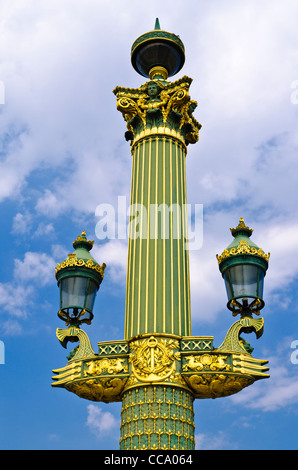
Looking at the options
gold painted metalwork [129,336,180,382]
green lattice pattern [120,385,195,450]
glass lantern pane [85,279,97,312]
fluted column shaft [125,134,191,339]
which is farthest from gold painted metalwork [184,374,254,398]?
glass lantern pane [85,279,97,312]

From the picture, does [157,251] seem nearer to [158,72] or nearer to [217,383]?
[217,383]

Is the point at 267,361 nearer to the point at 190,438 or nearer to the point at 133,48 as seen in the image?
the point at 190,438

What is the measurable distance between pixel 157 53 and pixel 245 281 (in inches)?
305

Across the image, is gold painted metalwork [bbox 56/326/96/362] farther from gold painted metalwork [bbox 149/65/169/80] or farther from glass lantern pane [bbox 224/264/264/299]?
gold painted metalwork [bbox 149/65/169/80]

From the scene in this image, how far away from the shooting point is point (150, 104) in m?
16.9

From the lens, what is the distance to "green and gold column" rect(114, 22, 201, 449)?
507 inches

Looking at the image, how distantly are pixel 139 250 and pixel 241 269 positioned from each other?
237 cm

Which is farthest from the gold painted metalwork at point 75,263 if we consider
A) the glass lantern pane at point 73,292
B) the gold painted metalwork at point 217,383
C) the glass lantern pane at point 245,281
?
the gold painted metalwork at point 217,383

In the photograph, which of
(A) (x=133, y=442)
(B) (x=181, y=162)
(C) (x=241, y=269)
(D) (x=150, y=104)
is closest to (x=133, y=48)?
(D) (x=150, y=104)

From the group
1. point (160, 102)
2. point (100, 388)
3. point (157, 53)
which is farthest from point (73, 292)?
point (157, 53)

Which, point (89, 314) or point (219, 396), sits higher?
point (89, 314)

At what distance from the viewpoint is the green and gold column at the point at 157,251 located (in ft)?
42.2

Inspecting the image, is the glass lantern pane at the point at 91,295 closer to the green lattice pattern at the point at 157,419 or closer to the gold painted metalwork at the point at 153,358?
the gold painted metalwork at the point at 153,358

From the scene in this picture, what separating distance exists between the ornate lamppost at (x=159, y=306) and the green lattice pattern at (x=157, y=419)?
19mm
